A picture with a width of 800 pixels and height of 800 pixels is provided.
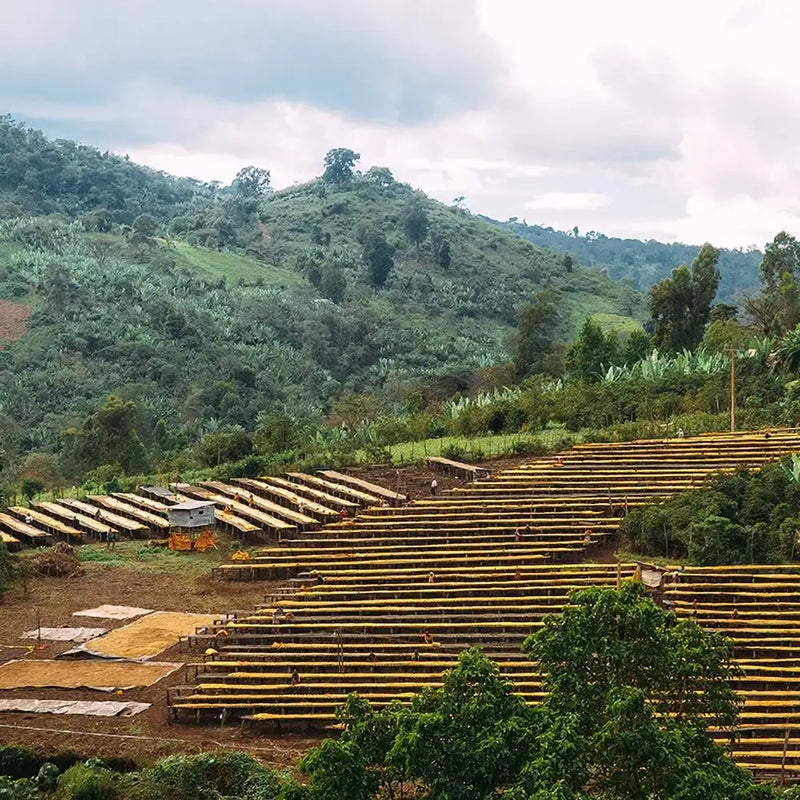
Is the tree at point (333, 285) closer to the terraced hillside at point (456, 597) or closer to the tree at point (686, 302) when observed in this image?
the tree at point (686, 302)

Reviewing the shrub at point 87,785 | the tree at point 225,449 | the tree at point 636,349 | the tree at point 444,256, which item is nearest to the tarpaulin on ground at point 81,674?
the shrub at point 87,785

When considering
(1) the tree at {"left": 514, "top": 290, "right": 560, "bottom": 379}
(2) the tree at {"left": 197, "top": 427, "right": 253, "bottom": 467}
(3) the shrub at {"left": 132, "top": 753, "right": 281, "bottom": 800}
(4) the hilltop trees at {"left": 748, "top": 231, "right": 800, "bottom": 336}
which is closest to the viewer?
(3) the shrub at {"left": 132, "top": 753, "right": 281, "bottom": 800}

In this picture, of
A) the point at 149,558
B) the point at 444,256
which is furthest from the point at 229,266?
the point at 149,558

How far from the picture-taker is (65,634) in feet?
66.4

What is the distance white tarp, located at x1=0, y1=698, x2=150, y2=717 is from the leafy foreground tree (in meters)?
7.43

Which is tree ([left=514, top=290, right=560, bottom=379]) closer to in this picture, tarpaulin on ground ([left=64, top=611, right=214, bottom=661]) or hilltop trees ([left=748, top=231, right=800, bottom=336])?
hilltop trees ([left=748, top=231, right=800, bottom=336])

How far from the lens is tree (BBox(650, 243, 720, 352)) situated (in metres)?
48.6

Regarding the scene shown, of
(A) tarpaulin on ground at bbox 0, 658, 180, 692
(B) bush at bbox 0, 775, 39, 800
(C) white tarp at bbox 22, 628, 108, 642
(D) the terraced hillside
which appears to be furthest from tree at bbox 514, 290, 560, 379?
(B) bush at bbox 0, 775, 39, 800

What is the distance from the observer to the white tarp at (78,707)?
16.3 meters

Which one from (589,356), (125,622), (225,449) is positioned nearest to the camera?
(125,622)

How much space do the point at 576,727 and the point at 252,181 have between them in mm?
125141

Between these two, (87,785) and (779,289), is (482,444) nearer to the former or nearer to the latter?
(779,289)

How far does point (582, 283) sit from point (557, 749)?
8650cm

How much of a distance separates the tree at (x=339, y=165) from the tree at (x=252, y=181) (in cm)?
1309
